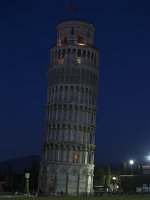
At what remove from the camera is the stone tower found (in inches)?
4262

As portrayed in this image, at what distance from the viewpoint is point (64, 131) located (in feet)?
359

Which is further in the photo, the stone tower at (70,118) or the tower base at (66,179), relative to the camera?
the stone tower at (70,118)

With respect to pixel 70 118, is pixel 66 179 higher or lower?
lower

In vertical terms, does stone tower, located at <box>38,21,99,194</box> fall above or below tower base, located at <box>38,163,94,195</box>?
above

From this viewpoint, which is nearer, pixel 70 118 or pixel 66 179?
pixel 66 179

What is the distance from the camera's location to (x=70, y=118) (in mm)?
110000

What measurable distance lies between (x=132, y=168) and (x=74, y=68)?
135 ft

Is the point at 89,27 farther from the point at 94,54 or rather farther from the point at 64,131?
the point at 64,131

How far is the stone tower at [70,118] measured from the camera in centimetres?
10825

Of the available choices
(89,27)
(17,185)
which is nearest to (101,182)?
(17,185)

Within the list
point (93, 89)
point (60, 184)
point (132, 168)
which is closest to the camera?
point (60, 184)

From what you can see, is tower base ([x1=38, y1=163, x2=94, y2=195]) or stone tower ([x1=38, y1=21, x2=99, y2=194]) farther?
stone tower ([x1=38, y1=21, x2=99, y2=194])

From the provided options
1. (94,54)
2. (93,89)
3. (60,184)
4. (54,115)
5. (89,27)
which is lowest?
(60,184)

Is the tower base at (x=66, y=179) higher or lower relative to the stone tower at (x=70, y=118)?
lower
